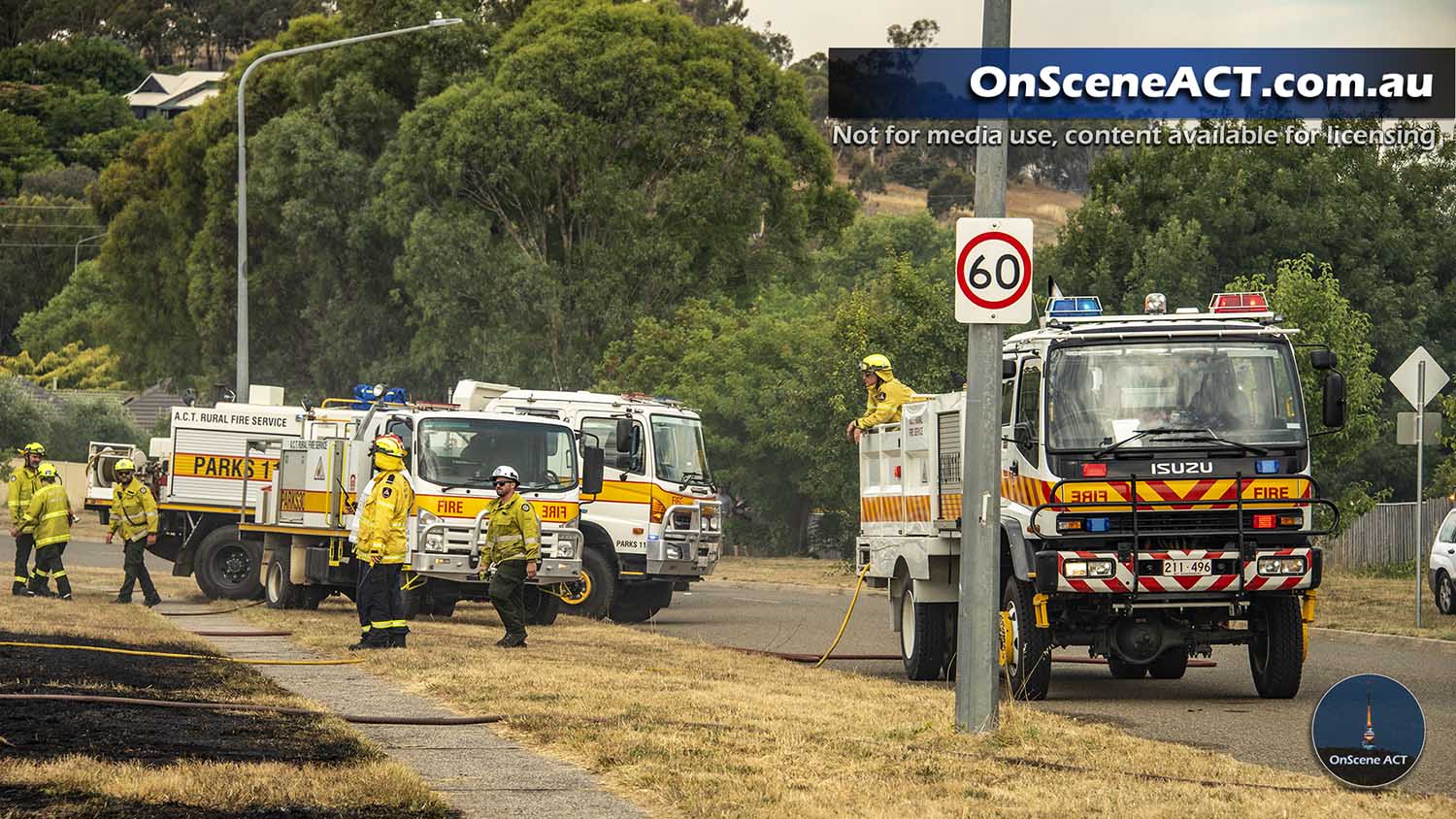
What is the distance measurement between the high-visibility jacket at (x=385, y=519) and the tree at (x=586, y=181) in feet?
89.4

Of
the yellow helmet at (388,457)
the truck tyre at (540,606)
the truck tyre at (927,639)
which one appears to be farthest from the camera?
the truck tyre at (540,606)

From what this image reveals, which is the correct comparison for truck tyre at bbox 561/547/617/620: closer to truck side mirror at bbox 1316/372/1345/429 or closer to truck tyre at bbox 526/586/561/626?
truck tyre at bbox 526/586/561/626

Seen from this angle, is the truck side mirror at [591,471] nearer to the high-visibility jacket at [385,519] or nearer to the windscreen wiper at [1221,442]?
the high-visibility jacket at [385,519]

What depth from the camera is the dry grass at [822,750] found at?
31.4 feet

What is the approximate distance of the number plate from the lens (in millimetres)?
15266

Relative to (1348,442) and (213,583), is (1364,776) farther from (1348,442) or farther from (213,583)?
(1348,442)

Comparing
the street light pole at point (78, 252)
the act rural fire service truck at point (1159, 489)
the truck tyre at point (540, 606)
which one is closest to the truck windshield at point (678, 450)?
the truck tyre at point (540, 606)

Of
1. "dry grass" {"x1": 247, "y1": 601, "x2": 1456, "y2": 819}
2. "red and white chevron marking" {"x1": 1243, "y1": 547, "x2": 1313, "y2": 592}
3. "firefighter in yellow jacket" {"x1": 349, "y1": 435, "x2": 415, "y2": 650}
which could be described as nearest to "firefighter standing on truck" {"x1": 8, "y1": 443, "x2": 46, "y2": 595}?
"firefighter in yellow jacket" {"x1": 349, "y1": 435, "x2": 415, "y2": 650}

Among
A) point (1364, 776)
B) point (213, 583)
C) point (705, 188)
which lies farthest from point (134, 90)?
point (1364, 776)

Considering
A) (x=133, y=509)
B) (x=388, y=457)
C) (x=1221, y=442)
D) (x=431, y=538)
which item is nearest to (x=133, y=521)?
(x=133, y=509)

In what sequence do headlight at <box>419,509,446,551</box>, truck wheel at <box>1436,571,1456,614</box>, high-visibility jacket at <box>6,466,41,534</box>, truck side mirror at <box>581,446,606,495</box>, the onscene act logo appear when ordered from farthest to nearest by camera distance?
1. truck wheel at <box>1436,571,1456,614</box>
2. high-visibility jacket at <box>6,466,41,534</box>
3. truck side mirror at <box>581,446,606,495</box>
4. headlight at <box>419,509,446,551</box>
5. the onscene act logo

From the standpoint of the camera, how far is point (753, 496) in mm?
47125

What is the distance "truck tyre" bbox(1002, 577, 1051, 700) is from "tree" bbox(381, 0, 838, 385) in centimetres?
3131

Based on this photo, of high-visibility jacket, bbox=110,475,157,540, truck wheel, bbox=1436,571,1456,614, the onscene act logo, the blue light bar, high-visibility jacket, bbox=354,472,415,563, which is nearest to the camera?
the onscene act logo
